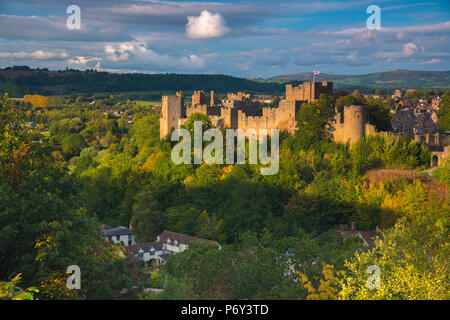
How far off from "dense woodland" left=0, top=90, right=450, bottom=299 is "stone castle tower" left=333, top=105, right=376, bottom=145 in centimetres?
65

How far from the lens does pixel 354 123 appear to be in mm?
35625

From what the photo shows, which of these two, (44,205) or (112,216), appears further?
(112,216)

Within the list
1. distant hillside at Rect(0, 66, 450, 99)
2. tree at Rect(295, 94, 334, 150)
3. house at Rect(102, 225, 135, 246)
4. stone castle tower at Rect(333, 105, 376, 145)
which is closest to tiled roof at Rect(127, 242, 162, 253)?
house at Rect(102, 225, 135, 246)

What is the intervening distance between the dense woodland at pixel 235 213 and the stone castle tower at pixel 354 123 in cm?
65

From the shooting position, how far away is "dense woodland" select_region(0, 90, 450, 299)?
14102 mm

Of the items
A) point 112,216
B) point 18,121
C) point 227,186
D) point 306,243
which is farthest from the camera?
point 112,216

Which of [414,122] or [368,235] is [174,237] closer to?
[368,235]

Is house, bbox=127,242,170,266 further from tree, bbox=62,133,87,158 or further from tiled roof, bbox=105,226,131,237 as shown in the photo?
tree, bbox=62,133,87,158

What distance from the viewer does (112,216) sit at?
48.0 m

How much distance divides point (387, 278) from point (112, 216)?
3559 centimetres

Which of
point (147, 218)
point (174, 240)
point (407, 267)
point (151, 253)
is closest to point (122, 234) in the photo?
point (147, 218)

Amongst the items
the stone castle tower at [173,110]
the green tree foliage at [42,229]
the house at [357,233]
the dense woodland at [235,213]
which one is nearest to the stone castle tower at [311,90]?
the dense woodland at [235,213]
